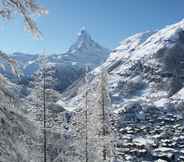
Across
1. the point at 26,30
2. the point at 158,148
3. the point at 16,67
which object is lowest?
the point at 158,148

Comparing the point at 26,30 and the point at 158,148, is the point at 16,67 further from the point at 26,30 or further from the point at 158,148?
the point at 158,148

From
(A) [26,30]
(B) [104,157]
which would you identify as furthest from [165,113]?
(A) [26,30]

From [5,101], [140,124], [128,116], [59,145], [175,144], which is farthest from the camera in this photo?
[128,116]

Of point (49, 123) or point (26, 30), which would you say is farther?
point (49, 123)

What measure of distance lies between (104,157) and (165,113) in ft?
513

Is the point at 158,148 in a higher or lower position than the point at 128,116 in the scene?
lower

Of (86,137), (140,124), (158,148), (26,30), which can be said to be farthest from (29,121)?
(140,124)

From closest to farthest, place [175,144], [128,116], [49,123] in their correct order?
[49,123], [175,144], [128,116]

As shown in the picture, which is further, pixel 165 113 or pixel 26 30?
pixel 165 113

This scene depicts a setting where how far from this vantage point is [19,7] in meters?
6.97

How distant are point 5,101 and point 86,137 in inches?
1214

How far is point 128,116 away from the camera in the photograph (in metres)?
183

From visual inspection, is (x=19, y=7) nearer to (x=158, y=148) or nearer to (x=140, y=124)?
(x=158, y=148)

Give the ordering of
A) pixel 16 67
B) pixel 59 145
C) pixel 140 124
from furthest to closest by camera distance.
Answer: pixel 140 124
pixel 59 145
pixel 16 67
